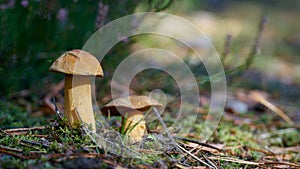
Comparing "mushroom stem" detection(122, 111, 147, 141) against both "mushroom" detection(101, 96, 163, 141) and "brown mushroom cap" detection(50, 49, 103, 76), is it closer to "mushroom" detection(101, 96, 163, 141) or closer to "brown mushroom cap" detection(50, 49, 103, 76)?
"mushroom" detection(101, 96, 163, 141)

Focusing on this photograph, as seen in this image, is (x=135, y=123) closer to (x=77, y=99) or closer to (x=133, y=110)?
(x=133, y=110)

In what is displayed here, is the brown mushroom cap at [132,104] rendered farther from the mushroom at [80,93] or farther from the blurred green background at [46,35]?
the blurred green background at [46,35]

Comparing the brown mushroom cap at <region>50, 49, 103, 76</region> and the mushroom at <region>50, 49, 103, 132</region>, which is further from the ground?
the brown mushroom cap at <region>50, 49, 103, 76</region>

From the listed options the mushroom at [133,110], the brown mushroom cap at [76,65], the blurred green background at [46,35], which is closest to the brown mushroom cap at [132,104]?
the mushroom at [133,110]

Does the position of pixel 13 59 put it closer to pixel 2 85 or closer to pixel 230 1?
pixel 2 85

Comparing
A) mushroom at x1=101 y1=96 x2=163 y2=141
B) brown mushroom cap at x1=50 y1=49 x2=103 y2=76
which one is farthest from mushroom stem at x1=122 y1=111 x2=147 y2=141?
brown mushroom cap at x1=50 y1=49 x2=103 y2=76
